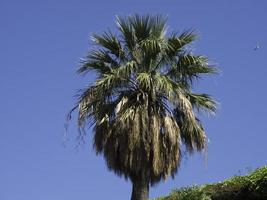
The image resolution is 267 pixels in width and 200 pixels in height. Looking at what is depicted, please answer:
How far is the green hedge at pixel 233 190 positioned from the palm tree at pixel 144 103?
205cm

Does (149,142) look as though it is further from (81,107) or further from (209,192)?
(209,192)

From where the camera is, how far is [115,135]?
1658cm

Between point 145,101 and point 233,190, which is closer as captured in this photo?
point 233,190

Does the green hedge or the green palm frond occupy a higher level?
the green palm frond

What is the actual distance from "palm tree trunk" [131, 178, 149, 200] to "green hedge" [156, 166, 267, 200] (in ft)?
5.41

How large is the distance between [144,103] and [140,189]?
6.83 ft

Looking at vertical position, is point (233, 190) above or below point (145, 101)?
below

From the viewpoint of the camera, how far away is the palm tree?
16266 mm

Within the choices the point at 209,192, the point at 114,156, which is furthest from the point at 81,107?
the point at 209,192

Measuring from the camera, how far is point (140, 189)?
1611 centimetres

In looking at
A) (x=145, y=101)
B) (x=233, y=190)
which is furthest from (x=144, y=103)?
(x=233, y=190)

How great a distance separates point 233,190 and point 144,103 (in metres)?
4.62

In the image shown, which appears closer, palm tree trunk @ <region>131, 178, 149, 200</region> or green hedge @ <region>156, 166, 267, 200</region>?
green hedge @ <region>156, 166, 267, 200</region>

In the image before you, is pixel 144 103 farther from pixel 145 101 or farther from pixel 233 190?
pixel 233 190
